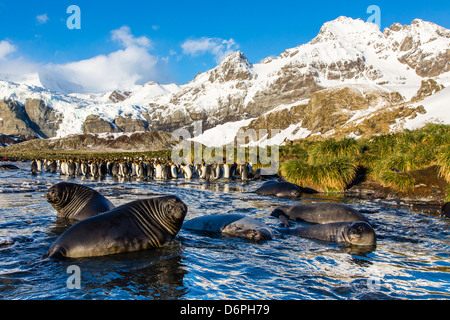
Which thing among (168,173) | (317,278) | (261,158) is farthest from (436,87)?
(317,278)

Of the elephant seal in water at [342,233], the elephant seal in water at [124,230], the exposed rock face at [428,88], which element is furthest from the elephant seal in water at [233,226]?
the exposed rock face at [428,88]

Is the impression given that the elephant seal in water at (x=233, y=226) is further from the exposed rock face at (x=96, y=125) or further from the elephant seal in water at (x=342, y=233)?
the exposed rock face at (x=96, y=125)

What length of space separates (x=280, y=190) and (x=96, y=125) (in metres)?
192

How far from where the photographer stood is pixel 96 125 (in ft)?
632

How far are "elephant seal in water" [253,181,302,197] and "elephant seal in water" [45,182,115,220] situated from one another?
10.1m

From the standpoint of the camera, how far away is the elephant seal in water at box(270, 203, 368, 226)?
9758mm

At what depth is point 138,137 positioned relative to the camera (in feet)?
508

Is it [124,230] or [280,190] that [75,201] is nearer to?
[124,230]

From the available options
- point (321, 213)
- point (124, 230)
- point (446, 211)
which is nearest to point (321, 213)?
point (321, 213)

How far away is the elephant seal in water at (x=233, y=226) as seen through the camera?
820 cm

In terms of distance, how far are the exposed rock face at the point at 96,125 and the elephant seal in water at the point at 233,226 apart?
193 m

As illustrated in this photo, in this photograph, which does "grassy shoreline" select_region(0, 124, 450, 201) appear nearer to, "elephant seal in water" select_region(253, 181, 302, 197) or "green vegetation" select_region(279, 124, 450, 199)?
→ "green vegetation" select_region(279, 124, 450, 199)

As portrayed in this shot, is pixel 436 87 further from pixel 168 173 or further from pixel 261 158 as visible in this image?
pixel 168 173
